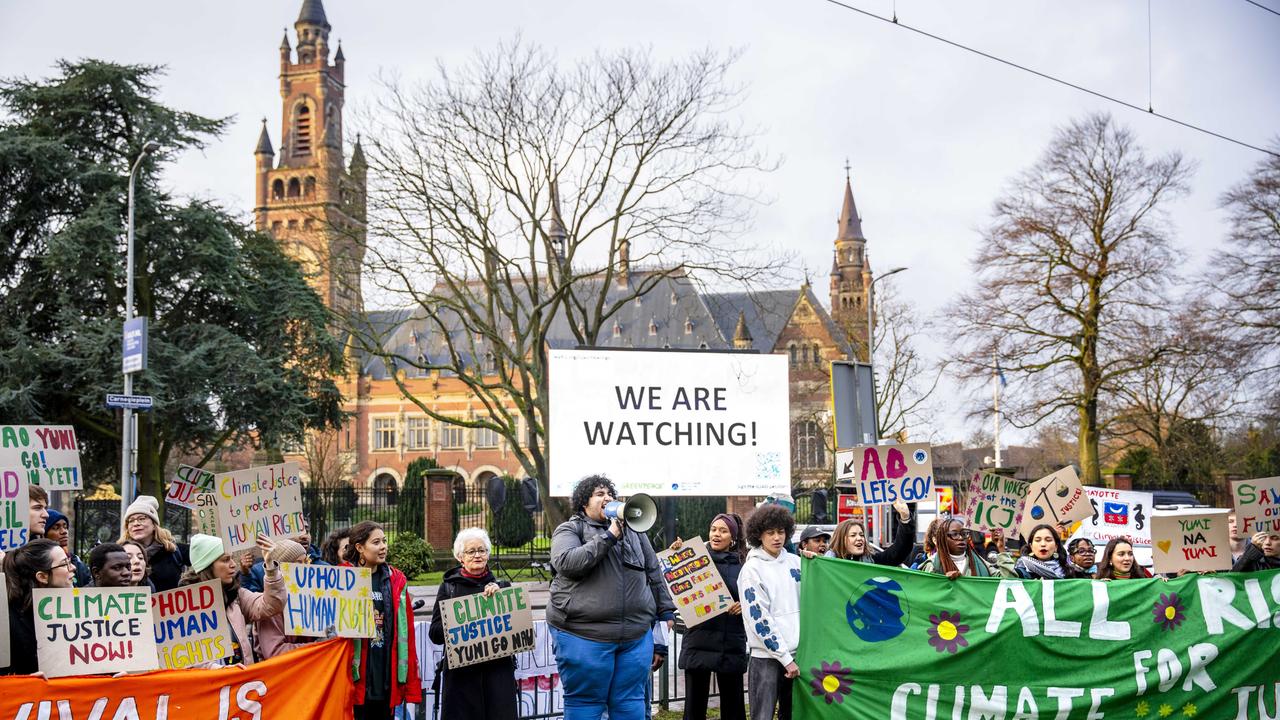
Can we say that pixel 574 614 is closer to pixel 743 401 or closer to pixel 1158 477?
pixel 743 401

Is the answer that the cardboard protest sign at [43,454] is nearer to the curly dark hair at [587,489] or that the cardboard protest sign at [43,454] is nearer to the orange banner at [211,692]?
the orange banner at [211,692]

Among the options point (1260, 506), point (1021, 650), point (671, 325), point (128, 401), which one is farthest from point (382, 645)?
point (671, 325)

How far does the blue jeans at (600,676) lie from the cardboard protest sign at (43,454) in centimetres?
384

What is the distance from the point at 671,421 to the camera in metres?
18.0

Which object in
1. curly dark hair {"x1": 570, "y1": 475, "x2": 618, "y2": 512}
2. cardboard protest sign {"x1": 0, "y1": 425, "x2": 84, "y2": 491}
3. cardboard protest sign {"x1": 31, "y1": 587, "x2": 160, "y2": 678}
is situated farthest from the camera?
cardboard protest sign {"x1": 0, "y1": 425, "x2": 84, "y2": 491}

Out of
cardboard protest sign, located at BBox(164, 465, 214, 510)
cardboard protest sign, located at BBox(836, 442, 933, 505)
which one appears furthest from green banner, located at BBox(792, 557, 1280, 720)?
cardboard protest sign, located at BBox(164, 465, 214, 510)

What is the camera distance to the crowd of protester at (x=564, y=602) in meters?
7.14

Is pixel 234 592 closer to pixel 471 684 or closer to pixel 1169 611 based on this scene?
pixel 471 684

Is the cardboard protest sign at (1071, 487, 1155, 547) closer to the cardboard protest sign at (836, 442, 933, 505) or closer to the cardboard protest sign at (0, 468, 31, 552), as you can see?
the cardboard protest sign at (836, 442, 933, 505)

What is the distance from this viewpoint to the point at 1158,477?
44125 mm

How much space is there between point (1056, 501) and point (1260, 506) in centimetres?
226

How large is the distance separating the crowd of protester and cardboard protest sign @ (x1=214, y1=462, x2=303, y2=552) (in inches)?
7.2

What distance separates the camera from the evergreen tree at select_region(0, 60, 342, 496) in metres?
33.6

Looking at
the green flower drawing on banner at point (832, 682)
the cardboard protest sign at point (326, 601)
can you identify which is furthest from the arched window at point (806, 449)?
the cardboard protest sign at point (326, 601)
